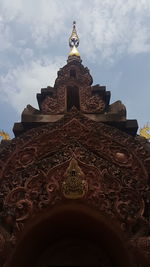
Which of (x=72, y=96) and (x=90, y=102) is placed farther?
(x=72, y=96)

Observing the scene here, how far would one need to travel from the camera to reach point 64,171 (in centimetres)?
595

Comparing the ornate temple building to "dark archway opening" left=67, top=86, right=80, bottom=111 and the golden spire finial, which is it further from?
the golden spire finial

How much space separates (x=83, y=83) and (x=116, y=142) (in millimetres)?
3290

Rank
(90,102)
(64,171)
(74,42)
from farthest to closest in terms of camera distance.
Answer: (74,42) → (90,102) → (64,171)

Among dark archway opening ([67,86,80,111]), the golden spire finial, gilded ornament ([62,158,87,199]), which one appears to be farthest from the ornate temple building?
the golden spire finial

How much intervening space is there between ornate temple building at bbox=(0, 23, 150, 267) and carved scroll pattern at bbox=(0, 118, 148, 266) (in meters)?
0.01

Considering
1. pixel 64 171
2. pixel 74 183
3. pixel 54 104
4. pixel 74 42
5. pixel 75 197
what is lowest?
pixel 75 197

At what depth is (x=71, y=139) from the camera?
6961 mm

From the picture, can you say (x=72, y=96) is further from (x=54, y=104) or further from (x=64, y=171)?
(x=64, y=171)

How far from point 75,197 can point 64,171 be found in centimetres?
57

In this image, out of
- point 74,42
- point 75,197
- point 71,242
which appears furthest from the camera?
point 74,42

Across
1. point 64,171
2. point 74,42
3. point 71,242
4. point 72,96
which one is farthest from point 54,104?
point 74,42

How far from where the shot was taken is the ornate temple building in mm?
5402

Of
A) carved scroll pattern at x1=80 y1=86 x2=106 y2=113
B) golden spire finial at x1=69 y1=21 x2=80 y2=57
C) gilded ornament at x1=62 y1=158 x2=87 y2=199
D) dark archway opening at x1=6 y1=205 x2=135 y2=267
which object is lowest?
dark archway opening at x1=6 y1=205 x2=135 y2=267
